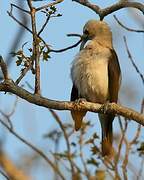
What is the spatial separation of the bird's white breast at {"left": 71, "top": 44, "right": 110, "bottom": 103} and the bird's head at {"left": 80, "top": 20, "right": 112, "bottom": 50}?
294mm

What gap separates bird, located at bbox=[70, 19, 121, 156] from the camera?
5266 mm

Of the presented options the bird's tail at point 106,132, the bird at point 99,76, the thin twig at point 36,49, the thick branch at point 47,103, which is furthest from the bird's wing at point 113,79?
the thin twig at point 36,49

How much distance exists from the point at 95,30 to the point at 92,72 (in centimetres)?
75

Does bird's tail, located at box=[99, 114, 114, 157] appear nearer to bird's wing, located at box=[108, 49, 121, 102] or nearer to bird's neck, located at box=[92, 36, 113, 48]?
bird's wing, located at box=[108, 49, 121, 102]

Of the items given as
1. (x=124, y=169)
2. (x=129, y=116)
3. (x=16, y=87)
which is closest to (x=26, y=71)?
(x=16, y=87)

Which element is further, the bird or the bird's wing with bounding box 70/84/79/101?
the bird's wing with bounding box 70/84/79/101

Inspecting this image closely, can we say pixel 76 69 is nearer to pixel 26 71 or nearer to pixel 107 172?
pixel 107 172

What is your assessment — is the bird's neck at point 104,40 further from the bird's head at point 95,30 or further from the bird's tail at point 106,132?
the bird's tail at point 106,132

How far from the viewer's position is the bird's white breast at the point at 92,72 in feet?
17.3

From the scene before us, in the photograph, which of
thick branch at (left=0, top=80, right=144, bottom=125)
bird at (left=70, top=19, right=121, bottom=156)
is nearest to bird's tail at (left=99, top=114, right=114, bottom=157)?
bird at (left=70, top=19, right=121, bottom=156)

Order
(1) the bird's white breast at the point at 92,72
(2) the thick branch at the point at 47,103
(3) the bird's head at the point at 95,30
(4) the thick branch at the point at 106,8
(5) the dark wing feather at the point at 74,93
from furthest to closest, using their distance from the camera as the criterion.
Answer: (3) the bird's head at the point at 95,30 → (5) the dark wing feather at the point at 74,93 → (1) the bird's white breast at the point at 92,72 → (4) the thick branch at the point at 106,8 → (2) the thick branch at the point at 47,103

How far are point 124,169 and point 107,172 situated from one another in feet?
1.62

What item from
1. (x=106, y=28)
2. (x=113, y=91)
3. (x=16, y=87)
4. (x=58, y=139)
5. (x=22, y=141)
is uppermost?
(x=16, y=87)

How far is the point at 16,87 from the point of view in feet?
12.0
